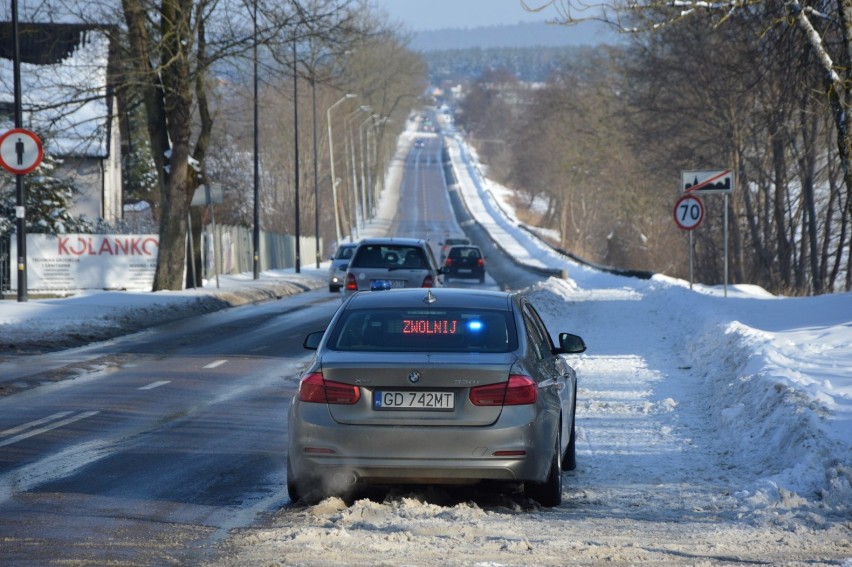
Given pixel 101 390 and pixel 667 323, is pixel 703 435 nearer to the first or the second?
pixel 101 390

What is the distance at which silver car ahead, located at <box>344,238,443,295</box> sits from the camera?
22.0 meters

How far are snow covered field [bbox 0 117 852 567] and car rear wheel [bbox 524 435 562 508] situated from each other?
0.21 ft

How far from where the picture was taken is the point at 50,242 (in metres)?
40.0

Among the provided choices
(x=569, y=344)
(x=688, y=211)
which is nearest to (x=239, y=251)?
(x=688, y=211)

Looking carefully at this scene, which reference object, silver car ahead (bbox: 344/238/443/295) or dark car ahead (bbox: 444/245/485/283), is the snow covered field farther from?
dark car ahead (bbox: 444/245/485/283)

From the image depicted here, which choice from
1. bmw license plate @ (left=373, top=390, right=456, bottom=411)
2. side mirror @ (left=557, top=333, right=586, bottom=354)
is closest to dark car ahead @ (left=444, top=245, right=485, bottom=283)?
side mirror @ (left=557, top=333, right=586, bottom=354)

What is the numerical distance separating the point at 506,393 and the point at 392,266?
14811 millimetres

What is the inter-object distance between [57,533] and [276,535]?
48.6 inches

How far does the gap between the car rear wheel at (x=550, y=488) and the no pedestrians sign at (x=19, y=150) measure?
18565mm

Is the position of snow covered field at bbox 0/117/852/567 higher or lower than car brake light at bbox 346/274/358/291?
lower

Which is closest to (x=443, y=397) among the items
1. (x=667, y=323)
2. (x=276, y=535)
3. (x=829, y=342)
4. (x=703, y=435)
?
(x=276, y=535)

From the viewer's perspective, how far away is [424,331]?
822cm

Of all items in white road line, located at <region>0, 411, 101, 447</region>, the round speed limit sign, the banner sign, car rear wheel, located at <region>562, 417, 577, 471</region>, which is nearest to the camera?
car rear wheel, located at <region>562, 417, 577, 471</region>

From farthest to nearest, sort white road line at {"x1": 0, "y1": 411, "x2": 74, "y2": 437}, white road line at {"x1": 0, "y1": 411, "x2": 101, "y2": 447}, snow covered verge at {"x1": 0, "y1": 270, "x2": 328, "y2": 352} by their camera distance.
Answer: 1. snow covered verge at {"x1": 0, "y1": 270, "x2": 328, "y2": 352}
2. white road line at {"x1": 0, "y1": 411, "x2": 74, "y2": 437}
3. white road line at {"x1": 0, "y1": 411, "x2": 101, "y2": 447}
